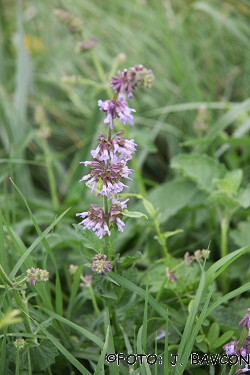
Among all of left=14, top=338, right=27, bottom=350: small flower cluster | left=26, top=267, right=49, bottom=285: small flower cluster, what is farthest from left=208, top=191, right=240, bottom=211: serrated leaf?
left=14, top=338, right=27, bottom=350: small flower cluster

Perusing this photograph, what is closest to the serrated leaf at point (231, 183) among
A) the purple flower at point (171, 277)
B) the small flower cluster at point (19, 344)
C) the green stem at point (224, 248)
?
the green stem at point (224, 248)

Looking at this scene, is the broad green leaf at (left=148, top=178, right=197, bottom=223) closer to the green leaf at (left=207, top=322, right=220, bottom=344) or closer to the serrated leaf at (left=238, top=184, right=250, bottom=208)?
the serrated leaf at (left=238, top=184, right=250, bottom=208)

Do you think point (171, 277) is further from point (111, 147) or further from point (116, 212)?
point (111, 147)

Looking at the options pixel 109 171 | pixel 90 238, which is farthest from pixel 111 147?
pixel 90 238

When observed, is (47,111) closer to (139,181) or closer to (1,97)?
(1,97)

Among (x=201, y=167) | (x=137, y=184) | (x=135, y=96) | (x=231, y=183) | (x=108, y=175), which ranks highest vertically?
(x=135, y=96)

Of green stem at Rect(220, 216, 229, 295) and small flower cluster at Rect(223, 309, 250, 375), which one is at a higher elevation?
green stem at Rect(220, 216, 229, 295)

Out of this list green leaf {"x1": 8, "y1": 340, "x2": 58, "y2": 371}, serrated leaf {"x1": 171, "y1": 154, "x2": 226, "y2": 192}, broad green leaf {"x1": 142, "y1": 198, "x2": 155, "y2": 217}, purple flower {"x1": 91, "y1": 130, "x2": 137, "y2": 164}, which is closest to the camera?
purple flower {"x1": 91, "y1": 130, "x2": 137, "y2": 164}
